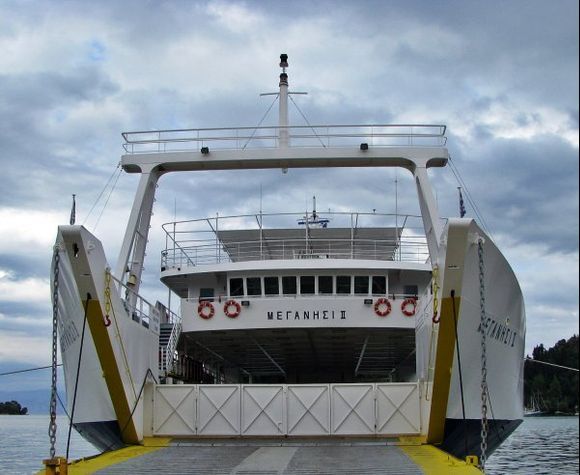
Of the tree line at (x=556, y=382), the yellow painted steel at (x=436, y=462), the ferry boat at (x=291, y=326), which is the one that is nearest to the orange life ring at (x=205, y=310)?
Answer: the ferry boat at (x=291, y=326)

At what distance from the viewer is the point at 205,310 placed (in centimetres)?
1911

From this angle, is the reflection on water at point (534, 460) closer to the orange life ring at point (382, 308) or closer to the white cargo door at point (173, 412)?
the orange life ring at point (382, 308)

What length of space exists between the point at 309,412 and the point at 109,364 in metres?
4.60

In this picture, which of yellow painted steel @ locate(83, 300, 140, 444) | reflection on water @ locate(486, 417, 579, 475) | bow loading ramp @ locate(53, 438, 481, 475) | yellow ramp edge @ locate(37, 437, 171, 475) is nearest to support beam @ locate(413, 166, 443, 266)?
bow loading ramp @ locate(53, 438, 481, 475)

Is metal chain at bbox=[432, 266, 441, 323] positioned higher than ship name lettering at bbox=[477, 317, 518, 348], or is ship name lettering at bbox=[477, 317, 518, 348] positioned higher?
metal chain at bbox=[432, 266, 441, 323]

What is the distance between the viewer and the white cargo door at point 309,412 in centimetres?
1565

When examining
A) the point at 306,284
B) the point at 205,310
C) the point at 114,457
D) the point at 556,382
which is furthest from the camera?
the point at 556,382

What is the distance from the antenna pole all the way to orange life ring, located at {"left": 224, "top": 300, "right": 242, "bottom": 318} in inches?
164

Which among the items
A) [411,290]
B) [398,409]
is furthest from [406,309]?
[398,409]

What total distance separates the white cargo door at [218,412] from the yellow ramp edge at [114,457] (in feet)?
2.76

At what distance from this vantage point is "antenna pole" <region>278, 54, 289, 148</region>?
19.0m

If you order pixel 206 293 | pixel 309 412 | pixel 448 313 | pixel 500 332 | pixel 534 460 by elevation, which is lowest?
pixel 534 460

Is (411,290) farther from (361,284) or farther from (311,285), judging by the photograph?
(311,285)

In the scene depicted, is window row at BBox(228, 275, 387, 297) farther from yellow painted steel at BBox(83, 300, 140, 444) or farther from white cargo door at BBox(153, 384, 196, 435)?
yellow painted steel at BBox(83, 300, 140, 444)
